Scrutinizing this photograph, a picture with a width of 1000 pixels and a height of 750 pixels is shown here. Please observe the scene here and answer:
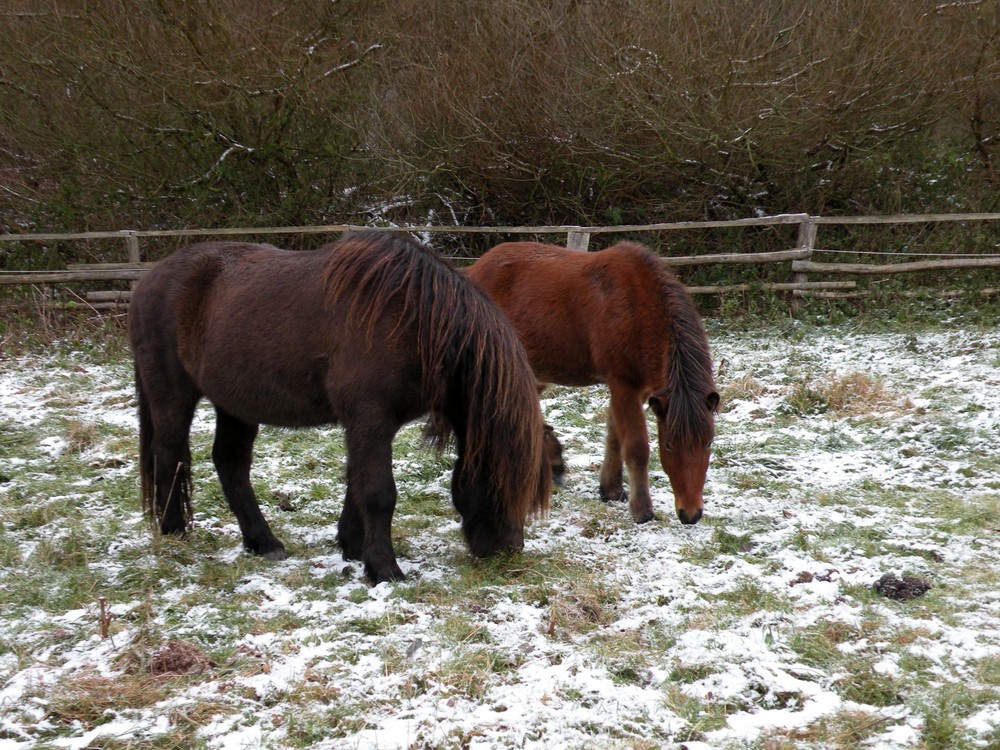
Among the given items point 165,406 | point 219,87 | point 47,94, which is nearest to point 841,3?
point 219,87

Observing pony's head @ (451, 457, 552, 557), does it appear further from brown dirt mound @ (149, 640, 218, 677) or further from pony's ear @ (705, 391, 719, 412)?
brown dirt mound @ (149, 640, 218, 677)

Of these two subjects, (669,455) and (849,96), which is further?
(849,96)

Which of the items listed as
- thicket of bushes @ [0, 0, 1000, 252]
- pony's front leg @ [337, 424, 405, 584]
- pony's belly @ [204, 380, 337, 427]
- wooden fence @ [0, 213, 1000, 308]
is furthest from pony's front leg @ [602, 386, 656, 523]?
thicket of bushes @ [0, 0, 1000, 252]

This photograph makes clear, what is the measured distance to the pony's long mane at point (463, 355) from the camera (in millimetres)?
4109

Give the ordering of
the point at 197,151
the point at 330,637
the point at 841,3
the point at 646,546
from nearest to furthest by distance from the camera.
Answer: the point at 330,637 → the point at 646,546 → the point at 841,3 → the point at 197,151

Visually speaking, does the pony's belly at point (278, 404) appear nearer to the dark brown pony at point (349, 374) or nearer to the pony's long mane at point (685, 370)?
the dark brown pony at point (349, 374)

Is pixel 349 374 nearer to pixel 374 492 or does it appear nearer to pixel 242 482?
pixel 374 492

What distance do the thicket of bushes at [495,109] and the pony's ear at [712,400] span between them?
6.79 m

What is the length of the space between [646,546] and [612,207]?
8.20m

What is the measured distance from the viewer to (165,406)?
189 inches

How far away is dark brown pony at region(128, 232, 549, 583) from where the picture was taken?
4113mm

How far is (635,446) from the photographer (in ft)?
17.4

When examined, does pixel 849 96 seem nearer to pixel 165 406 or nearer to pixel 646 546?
pixel 646 546

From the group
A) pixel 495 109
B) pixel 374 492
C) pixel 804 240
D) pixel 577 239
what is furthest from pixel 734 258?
pixel 374 492
